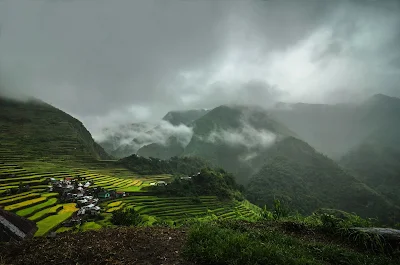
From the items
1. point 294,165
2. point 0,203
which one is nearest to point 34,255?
point 0,203

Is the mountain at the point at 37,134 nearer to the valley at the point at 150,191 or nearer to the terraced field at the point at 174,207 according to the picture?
the valley at the point at 150,191

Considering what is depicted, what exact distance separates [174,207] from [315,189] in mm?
126351

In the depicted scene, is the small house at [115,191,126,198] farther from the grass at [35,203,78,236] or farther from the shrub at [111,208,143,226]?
the shrub at [111,208,143,226]

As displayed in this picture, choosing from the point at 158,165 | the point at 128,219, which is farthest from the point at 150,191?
the point at 158,165

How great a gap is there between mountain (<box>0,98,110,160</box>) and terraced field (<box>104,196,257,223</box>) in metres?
55.3

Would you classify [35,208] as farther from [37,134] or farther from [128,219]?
[37,134]

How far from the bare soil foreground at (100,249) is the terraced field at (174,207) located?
114ft

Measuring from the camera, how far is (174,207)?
58.3 meters

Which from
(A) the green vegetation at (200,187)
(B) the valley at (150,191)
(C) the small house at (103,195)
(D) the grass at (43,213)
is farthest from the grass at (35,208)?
(A) the green vegetation at (200,187)

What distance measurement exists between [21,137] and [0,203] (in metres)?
111

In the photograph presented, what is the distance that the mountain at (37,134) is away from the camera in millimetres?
101812

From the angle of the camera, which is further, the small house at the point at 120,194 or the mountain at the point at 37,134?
the mountain at the point at 37,134

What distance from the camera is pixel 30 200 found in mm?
35531

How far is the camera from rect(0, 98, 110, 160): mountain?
10181cm
